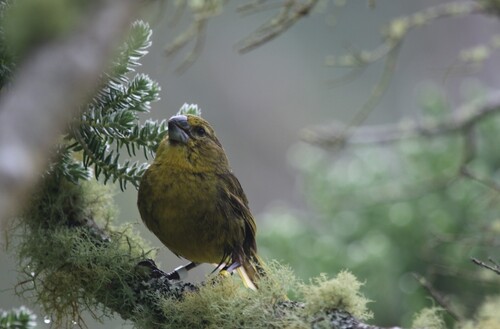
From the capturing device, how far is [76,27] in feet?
2.76

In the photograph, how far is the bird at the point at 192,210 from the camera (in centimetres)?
250

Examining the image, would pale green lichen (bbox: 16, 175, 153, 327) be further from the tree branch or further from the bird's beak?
the tree branch

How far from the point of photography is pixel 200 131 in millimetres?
2777

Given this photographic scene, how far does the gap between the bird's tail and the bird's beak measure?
46 cm

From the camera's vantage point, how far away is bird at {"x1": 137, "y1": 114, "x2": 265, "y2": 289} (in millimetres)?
2500

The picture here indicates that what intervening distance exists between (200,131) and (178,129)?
188 mm

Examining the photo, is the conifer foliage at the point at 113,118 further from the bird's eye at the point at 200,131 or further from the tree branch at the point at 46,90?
the tree branch at the point at 46,90

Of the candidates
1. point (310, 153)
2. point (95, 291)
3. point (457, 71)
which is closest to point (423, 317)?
point (95, 291)

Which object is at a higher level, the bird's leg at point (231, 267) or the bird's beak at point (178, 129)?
the bird's beak at point (178, 129)

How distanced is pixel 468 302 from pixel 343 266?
2.24ft

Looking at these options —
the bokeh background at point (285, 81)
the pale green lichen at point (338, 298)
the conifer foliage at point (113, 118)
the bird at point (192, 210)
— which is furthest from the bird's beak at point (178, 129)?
the bokeh background at point (285, 81)

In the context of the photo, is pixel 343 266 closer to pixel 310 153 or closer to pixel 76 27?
pixel 310 153

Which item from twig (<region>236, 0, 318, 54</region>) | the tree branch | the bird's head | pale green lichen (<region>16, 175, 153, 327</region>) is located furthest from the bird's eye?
the tree branch

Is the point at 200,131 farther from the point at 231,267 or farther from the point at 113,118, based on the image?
the point at 113,118
